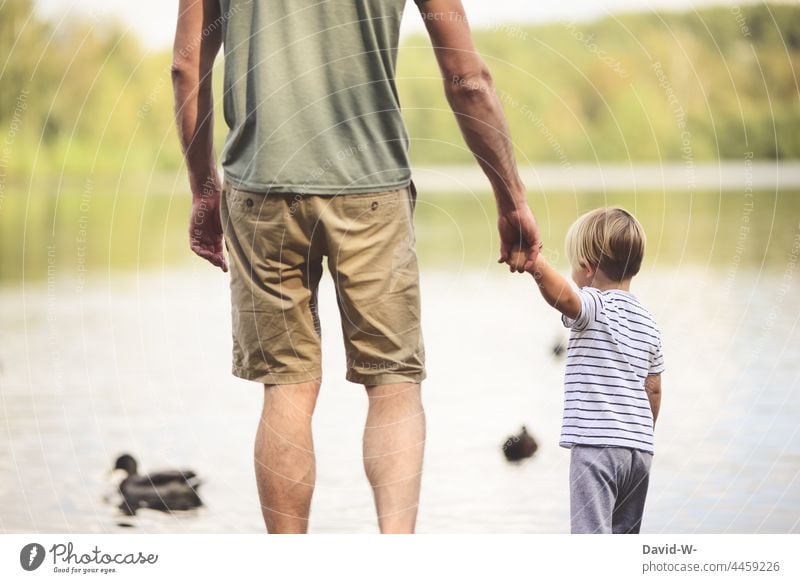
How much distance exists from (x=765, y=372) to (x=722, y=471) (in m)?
1.94

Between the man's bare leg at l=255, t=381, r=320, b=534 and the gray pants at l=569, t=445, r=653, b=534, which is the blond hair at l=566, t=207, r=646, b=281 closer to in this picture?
the gray pants at l=569, t=445, r=653, b=534

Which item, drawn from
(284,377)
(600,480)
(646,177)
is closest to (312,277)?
(284,377)

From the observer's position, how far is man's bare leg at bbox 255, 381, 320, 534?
12.2ft

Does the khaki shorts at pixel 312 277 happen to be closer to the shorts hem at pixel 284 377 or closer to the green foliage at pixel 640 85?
the shorts hem at pixel 284 377

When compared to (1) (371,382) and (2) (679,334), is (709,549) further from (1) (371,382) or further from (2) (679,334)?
(2) (679,334)

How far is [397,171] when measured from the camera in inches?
145

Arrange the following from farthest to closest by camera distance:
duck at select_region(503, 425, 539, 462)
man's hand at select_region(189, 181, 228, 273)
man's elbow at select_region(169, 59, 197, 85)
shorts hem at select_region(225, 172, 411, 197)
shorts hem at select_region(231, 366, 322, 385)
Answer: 1. duck at select_region(503, 425, 539, 462)
2. man's hand at select_region(189, 181, 228, 273)
3. man's elbow at select_region(169, 59, 197, 85)
4. shorts hem at select_region(231, 366, 322, 385)
5. shorts hem at select_region(225, 172, 411, 197)

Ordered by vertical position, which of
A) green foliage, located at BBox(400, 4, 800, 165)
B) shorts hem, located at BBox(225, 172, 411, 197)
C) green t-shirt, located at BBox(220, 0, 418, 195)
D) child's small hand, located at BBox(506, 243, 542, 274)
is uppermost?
green foliage, located at BBox(400, 4, 800, 165)

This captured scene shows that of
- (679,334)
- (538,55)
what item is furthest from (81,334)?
(538,55)

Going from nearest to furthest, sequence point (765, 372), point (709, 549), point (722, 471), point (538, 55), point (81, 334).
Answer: point (709, 549)
point (722, 471)
point (765, 372)
point (81, 334)
point (538, 55)

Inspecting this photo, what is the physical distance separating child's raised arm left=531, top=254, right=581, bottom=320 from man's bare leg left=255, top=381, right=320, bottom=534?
27.6 inches

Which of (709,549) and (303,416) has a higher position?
(303,416)

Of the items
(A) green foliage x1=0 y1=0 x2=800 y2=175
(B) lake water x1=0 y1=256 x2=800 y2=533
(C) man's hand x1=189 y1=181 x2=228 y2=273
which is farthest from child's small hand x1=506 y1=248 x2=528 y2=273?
(A) green foliage x1=0 y1=0 x2=800 y2=175

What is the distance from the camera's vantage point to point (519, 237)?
12.5 feet
